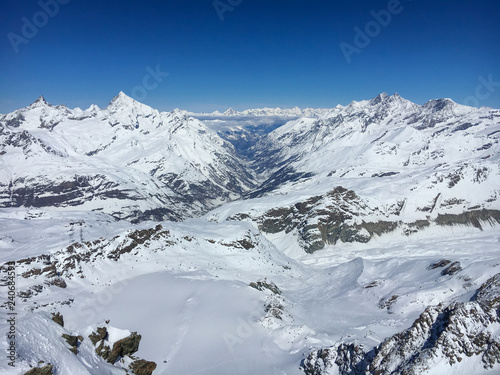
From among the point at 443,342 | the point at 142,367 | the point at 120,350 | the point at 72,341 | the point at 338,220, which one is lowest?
the point at 338,220

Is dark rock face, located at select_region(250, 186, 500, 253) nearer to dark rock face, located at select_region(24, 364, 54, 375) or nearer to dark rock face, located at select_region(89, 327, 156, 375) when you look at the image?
dark rock face, located at select_region(89, 327, 156, 375)

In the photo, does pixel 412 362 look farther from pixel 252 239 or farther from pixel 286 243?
pixel 286 243

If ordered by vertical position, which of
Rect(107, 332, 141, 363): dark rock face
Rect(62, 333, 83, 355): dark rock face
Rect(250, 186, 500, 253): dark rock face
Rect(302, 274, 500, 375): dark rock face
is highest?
Rect(62, 333, 83, 355): dark rock face

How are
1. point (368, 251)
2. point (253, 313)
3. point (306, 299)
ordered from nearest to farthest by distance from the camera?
point (253, 313), point (306, 299), point (368, 251)

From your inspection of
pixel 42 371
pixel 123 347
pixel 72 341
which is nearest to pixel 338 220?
pixel 123 347

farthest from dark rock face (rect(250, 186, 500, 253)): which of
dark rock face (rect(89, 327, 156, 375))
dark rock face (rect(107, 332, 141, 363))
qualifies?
dark rock face (rect(107, 332, 141, 363))

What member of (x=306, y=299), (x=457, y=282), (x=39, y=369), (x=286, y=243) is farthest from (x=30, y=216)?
(x=457, y=282)

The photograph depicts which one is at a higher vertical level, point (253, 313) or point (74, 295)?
point (74, 295)

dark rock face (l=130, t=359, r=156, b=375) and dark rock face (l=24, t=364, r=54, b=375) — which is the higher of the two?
dark rock face (l=24, t=364, r=54, b=375)

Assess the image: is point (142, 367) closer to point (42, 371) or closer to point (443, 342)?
point (42, 371)
